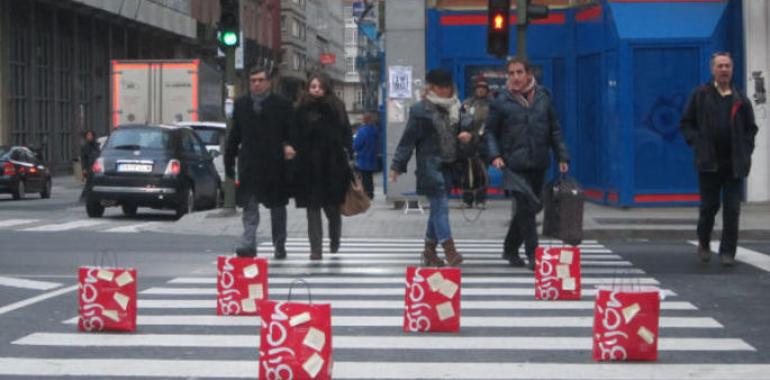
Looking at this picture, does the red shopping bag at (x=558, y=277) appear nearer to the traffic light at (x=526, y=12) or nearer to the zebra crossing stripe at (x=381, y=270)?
the zebra crossing stripe at (x=381, y=270)

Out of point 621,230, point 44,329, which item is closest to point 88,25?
point 621,230

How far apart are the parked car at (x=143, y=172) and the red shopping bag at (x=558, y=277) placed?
13.7 meters

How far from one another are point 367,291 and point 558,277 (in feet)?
5.45

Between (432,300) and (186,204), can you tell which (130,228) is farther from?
(432,300)

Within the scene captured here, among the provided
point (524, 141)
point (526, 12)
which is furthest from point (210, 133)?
point (524, 141)

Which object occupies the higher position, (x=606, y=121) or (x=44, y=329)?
(x=606, y=121)

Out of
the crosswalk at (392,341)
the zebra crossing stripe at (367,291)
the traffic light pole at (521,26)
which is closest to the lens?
the crosswalk at (392,341)

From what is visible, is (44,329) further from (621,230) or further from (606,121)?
(606,121)

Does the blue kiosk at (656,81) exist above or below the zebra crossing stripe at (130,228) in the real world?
above

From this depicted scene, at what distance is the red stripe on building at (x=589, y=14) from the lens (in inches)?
904

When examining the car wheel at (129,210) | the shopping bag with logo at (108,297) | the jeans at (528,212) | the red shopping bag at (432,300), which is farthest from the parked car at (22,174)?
the red shopping bag at (432,300)

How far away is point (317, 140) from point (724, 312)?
516 cm

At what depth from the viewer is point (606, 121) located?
22.6m

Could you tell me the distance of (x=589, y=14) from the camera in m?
23.5
